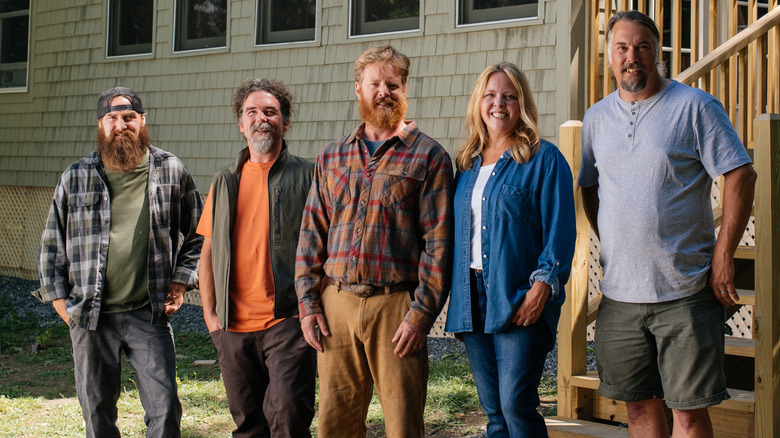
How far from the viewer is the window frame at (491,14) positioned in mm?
7527

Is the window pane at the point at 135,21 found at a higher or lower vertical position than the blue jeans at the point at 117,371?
higher

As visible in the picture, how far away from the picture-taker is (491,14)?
7781 mm

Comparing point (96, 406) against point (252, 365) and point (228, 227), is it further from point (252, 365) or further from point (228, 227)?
point (228, 227)

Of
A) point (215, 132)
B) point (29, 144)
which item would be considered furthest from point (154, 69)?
point (29, 144)

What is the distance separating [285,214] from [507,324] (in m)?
1.11

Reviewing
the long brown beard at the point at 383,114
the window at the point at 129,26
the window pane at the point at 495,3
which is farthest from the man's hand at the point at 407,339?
the window at the point at 129,26

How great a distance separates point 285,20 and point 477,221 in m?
6.81

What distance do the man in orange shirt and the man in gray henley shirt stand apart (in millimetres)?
1290

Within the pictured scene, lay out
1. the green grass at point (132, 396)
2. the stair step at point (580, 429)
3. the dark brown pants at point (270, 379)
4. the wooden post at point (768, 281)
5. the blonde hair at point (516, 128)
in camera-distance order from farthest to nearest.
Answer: the green grass at point (132, 396) → the stair step at point (580, 429) → the wooden post at point (768, 281) → the dark brown pants at point (270, 379) → the blonde hair at point (516, 128)

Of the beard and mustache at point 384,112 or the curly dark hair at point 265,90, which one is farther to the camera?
the curly dark hair at point 265,90

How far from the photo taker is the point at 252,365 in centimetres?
357

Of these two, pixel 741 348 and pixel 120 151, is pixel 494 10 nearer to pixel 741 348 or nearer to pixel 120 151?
pixel 741 348

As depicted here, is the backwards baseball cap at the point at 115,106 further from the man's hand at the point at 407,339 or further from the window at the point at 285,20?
the window at the point at 285,20

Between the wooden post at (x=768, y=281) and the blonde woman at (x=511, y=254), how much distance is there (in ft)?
3.63
